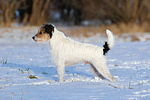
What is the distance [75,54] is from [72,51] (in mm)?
99

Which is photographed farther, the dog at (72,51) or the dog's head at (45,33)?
the dog's head at (45,33)

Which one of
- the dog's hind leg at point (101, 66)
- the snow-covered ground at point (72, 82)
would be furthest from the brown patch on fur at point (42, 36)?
the dog's hind leg at point (101, 66)

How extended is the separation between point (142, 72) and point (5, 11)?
65.9 feet

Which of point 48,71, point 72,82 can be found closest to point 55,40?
point 72,82

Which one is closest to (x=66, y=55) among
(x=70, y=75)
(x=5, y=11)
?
(x=70, y=75)

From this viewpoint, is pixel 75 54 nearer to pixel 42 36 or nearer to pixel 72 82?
pixel 72 82

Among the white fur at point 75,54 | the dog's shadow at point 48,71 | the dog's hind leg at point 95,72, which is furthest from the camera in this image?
the dog's shadow at point 48,71

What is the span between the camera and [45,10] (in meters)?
27.7

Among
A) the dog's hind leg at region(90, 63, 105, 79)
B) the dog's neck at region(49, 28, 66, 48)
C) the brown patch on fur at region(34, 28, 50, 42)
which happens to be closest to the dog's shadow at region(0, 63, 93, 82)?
the dog's hind leg at region(90, 63, 105, 79)

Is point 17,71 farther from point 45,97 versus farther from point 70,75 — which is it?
point 45,97

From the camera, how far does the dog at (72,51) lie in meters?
5.22

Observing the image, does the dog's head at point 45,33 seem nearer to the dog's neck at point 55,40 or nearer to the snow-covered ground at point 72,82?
the dog's neck at point 55,40

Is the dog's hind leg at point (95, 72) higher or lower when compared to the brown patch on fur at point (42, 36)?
lower

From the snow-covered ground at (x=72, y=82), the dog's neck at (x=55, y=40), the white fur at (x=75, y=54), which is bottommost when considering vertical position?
the snow-covered ground at (x=72, y=82)
